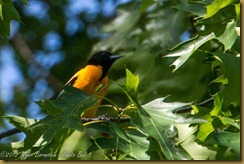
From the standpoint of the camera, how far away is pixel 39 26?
298 inches

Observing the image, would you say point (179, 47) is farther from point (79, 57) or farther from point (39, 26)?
point (39, 26)

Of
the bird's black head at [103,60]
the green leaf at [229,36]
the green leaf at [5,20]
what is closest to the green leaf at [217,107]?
the green leaf at [229,36]

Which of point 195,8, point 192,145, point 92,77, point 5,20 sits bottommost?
point 92,77

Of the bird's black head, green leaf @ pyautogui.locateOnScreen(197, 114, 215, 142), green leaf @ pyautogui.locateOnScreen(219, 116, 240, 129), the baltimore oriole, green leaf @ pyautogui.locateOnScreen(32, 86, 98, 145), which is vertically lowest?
the bird's black head

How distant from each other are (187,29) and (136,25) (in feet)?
3.03

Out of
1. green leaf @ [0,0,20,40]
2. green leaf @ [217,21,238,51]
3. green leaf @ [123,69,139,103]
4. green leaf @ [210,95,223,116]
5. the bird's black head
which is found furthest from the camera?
the bird's black head

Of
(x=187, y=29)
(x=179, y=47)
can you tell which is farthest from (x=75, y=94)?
(x=187, y=29)

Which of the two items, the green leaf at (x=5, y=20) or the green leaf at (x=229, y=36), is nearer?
the green leaf at (x=229, y=36)

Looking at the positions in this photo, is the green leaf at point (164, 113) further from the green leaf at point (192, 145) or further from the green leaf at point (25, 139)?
the green leaf at point (25, 139)

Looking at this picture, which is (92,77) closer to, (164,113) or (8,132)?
(8,132)

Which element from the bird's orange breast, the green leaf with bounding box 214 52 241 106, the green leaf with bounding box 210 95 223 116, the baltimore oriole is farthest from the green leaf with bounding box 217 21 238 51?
the bird's orange breast

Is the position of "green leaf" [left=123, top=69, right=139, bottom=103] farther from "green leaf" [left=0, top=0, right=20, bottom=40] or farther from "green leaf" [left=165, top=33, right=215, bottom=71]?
"green leaf" [left=0, top=0, right=20, bottom=40]

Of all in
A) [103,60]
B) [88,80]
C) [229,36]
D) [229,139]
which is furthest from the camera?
[103,60]

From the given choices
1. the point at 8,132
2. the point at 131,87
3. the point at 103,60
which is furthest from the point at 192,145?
the point at 103,60
